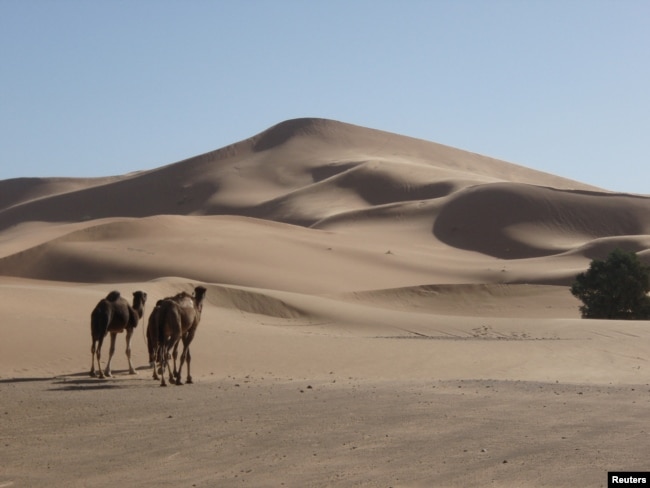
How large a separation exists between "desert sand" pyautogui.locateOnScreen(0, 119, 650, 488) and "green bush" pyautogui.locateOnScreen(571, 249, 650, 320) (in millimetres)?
1515

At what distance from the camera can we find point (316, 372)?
1764cm

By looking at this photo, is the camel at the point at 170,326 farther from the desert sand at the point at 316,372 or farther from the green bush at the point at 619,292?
the green bush at the point at 619,292

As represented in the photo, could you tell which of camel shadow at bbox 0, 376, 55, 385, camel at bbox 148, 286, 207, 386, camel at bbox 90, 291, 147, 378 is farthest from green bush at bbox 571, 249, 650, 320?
camel shadow at bbox 0, 376, 55, 385

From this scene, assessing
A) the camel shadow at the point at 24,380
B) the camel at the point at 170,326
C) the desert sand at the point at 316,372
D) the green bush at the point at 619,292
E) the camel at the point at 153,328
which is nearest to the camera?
the desert sand at the point at 316,372

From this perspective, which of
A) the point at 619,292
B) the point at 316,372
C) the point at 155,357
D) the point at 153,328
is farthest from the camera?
the point at 619,292

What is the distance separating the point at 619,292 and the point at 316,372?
20999mm

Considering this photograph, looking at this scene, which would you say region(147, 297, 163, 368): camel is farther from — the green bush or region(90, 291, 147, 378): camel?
the green bush

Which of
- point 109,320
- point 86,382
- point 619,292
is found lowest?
point 86,382

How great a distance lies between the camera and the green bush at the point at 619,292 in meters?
35.6

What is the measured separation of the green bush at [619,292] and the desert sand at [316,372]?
4.97 feet

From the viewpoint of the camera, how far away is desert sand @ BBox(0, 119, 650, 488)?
8.88 m

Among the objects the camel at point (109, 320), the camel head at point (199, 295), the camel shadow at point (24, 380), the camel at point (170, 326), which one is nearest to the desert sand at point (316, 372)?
the camel shadow at point (24, 380)

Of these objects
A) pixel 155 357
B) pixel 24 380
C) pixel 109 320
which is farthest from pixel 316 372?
pixel 24 380

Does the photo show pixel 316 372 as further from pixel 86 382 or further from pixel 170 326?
pixel 86 382
